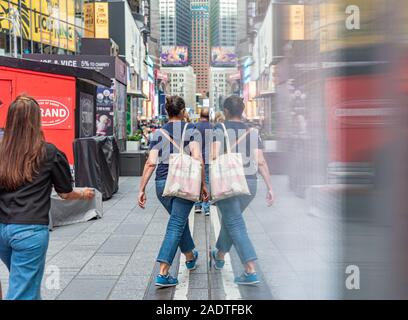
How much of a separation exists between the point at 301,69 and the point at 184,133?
11.0 ft

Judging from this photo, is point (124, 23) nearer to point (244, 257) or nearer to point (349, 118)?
point (244, 257)

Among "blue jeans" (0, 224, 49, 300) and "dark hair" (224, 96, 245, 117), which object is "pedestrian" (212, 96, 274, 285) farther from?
"blue jeans" (0, 224, 49, 300)

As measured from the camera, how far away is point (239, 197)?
17.0ft

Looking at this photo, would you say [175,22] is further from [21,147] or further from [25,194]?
[25,194]

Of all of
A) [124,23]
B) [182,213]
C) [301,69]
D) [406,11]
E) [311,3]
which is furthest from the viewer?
[124,23]

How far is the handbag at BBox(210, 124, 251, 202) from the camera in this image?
4.91 metres

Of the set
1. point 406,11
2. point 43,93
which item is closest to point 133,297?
point 406,11

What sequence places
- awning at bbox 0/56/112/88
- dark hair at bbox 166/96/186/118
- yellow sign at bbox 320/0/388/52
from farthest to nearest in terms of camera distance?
awning at bbox 0/56/112/88
dark hair at bbox 166/96/186/118
yellow sign at bbox 320/0/388/52

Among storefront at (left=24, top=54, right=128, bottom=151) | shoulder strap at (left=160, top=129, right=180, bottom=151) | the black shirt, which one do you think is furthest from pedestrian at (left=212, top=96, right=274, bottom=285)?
storefront at (left=24, top=54, right=128, bottom=151)

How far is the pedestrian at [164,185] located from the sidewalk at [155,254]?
0.24m

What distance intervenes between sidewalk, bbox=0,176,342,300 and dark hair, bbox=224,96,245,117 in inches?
36.3

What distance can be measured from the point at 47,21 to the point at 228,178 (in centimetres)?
3069

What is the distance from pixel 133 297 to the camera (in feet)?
15.8

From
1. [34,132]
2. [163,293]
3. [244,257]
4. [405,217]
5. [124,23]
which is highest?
[124,23]
